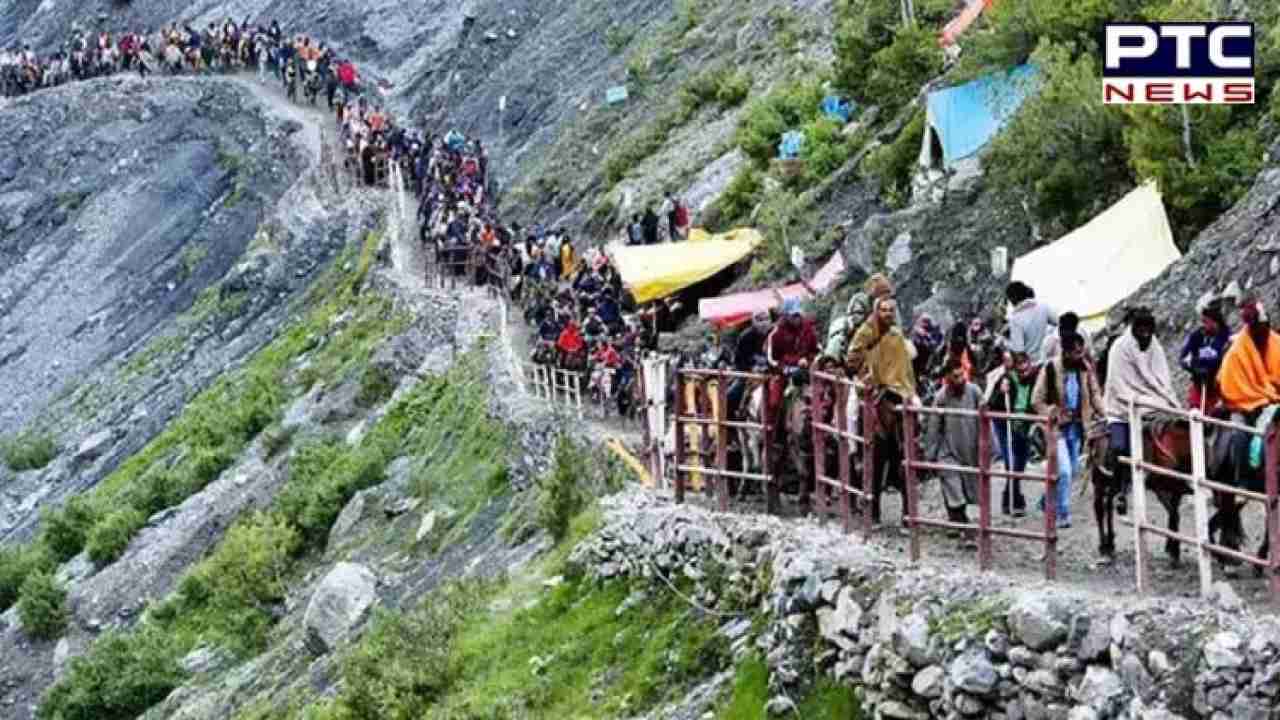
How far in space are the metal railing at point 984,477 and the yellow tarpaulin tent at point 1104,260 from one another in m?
9.58

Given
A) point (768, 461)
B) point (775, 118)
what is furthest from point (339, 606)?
point (775, 118)

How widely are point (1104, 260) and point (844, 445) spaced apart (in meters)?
9.77

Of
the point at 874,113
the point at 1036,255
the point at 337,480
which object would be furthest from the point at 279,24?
the point at 1036,255

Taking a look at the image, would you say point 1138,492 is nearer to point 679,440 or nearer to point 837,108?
point 679,440

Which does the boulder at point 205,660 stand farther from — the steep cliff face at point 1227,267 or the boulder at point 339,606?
the steep cliff face at point 1227,267

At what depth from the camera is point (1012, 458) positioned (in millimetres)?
16625

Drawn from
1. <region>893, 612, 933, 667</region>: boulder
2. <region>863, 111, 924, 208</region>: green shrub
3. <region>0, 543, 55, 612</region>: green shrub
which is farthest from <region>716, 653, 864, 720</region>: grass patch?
<region>0, 543, 55, 612</region>: green shrub

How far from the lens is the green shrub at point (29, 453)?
48.8 m

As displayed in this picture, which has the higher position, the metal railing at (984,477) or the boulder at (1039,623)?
the metal railing at (984,477)

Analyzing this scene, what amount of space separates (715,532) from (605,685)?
1423 mm

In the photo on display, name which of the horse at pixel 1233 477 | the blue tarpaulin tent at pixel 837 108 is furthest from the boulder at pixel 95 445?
the horse at pixel 1233 477

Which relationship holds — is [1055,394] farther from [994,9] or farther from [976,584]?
[994,9]

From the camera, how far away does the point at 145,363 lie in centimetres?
5197

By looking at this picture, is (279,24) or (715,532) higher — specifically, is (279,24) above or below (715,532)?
above
